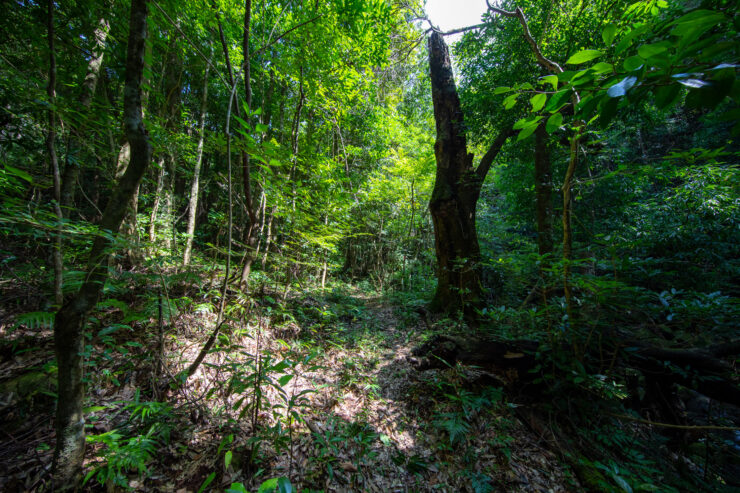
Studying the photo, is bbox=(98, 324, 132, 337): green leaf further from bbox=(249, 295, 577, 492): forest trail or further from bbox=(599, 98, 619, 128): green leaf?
bbox=(599, 98, 619, 128): green leaf

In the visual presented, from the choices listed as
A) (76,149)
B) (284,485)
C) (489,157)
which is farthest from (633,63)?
(489,157)

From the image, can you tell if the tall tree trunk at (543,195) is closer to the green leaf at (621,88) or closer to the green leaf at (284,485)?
the green leaf at (621,88)

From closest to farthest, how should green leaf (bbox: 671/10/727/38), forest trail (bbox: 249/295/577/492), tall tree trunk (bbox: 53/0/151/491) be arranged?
green leaf (bbox: 671/10/727/38)
tall tree trunk (bbox: 53/0/151/491)
forest trail (bbox: 249/295/577/492)

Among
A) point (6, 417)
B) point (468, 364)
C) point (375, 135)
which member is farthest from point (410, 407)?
point (375, 135)

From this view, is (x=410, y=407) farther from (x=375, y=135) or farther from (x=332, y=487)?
(x=375, y=135)

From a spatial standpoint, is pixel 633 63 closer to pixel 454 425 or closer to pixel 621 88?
pixel 621 88

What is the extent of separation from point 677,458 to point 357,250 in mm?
10916

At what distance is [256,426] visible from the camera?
2.05 meters

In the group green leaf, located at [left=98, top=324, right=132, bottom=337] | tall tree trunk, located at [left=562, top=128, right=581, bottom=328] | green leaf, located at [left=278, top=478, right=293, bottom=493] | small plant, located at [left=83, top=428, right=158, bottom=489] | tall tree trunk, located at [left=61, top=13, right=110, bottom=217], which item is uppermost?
tall tree trunk, located at [left=61, top=13, right=110, bottom=217]

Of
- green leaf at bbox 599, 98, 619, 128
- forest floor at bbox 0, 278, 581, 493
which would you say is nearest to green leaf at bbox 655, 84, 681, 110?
green leaf at bbox 599, 98, 619, 128

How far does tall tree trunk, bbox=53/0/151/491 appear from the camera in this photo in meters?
1.41

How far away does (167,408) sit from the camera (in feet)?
6.60

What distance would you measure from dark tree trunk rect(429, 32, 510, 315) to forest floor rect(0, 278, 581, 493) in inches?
95.6

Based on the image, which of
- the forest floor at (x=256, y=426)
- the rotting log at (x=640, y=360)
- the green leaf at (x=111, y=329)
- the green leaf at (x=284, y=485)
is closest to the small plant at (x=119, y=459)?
the forest floor at (x=256, y=426)
